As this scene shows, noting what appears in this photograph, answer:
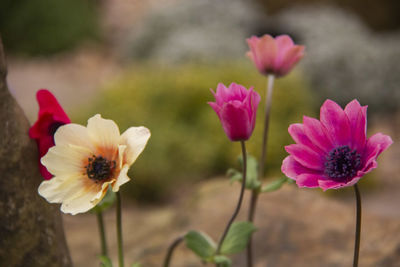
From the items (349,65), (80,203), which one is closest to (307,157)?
(80,203)

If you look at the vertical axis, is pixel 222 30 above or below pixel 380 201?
above

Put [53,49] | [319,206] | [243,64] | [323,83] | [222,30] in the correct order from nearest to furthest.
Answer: [319,206] → [243,64] → [323,83] → [222,30] → [53,49]

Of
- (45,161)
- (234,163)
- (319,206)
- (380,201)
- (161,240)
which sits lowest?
(380,201)

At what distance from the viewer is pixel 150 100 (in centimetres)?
392

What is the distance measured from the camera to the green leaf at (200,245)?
1.08 metres

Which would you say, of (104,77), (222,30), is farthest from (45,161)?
(104,77)

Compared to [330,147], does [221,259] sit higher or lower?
lower

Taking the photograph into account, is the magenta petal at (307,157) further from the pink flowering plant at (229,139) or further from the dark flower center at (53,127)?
the dark flower center at (53,127)

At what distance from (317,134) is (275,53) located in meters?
0.31

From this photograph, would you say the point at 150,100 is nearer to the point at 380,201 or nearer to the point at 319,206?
the point at 380,201

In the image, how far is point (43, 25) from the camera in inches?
284

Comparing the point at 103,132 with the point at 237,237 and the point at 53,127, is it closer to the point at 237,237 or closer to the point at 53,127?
the point at 53,127

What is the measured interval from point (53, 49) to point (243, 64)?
3.70 m

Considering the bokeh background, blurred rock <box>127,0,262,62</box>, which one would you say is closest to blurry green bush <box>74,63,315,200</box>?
the bokeh background
